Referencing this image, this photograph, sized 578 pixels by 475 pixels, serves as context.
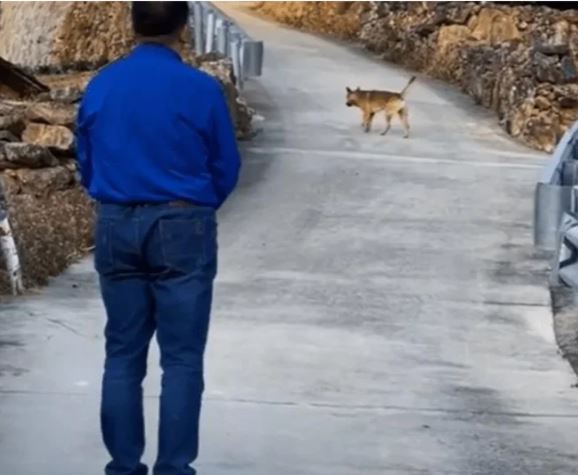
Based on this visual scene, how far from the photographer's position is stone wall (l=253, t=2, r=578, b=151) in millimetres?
19562

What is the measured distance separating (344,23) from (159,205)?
29199 millimetres

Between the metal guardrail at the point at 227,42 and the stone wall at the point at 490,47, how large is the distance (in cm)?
321

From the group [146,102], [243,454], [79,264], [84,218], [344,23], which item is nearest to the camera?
[146,102]

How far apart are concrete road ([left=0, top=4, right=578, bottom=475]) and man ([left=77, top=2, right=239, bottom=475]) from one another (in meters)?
0.86

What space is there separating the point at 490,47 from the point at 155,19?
1951 cm

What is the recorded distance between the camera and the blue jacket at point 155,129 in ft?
16.8

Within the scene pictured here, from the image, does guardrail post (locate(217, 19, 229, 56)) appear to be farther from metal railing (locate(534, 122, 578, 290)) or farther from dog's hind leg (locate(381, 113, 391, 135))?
metal railing (locate(534, 122, 578, 290))

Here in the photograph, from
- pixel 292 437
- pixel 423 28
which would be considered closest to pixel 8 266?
pixel 292 437

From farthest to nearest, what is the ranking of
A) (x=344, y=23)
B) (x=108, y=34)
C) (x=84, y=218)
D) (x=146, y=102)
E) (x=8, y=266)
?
(x=344, y=23) → (x=108, y=34) → (x=84, y=218) → (x=8, y=266) → (x=146, y=102)

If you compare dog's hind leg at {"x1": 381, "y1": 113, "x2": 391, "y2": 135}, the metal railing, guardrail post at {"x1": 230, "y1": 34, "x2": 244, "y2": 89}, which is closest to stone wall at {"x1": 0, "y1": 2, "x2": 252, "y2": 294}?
guardrail post at {"x1": 230, "y1": 34, "x2": 244, "y2": 89}

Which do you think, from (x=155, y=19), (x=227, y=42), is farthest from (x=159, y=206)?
(x=227, y=42)

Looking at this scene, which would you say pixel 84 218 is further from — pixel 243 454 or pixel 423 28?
pixel 423 28

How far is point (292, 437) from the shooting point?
668cm

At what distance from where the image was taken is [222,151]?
523 cm
